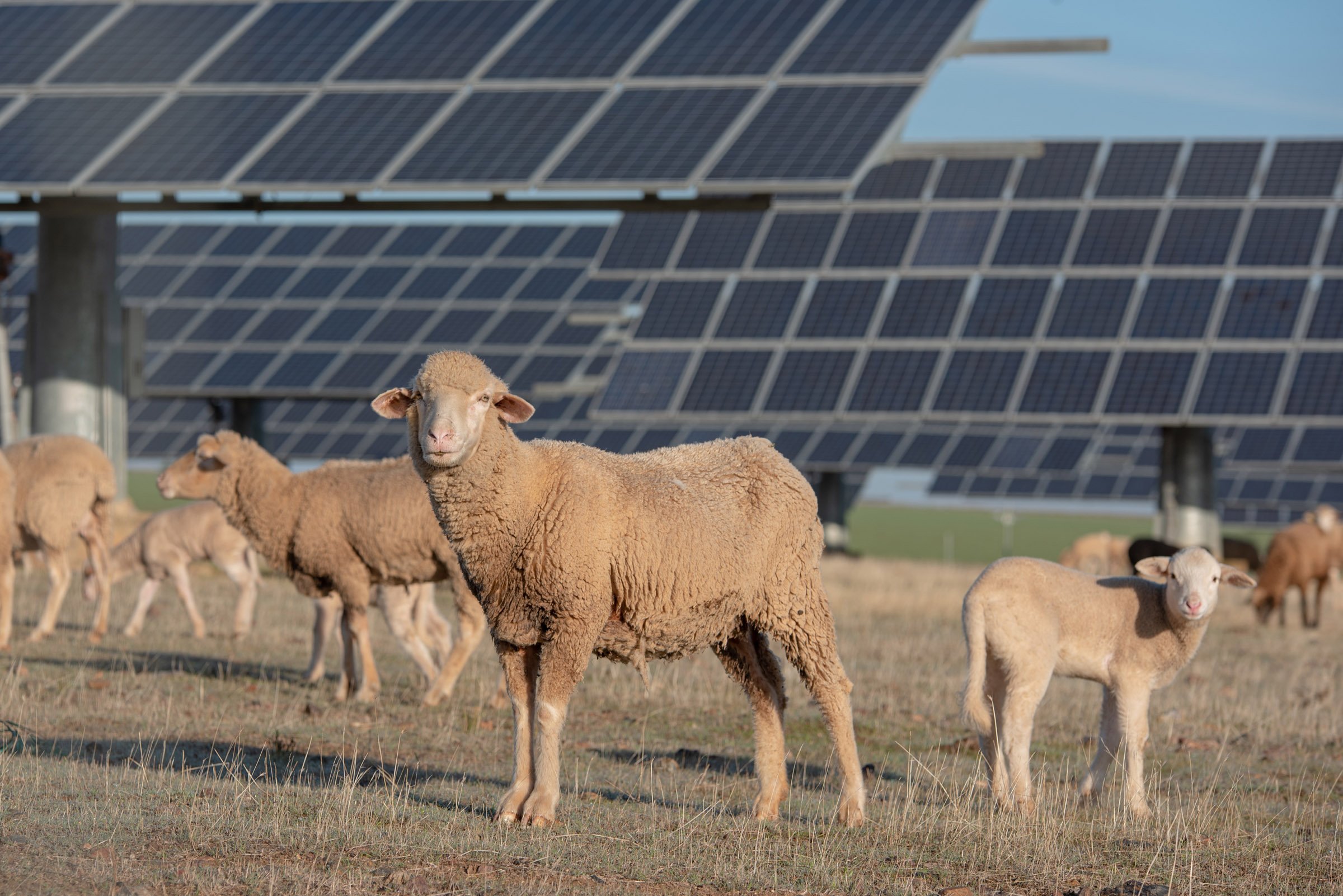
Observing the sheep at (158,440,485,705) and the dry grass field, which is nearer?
the dry grass field

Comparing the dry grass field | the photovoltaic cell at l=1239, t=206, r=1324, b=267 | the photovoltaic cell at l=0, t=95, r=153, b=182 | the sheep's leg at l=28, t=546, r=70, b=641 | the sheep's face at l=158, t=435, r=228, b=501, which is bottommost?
the dry grass field

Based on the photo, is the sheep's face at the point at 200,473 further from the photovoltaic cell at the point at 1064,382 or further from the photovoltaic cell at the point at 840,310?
the photovoltaic cell at the point at 840,310

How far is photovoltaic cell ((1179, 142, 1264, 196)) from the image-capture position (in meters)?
26.2

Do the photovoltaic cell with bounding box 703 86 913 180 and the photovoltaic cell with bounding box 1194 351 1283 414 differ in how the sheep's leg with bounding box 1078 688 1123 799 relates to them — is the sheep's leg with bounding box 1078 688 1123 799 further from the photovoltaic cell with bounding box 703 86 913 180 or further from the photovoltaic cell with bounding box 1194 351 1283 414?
the photovoltaic cell with bounding box 1194 351 1283 414

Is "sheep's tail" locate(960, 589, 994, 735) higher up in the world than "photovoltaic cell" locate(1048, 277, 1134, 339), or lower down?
lower down

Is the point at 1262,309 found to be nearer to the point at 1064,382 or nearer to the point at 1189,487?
the point at 1189,487

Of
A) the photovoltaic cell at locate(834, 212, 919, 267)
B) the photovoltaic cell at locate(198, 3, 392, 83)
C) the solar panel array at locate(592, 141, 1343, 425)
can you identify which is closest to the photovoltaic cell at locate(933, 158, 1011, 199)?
the solar panel array at locate(592, 141, 1343, 425)

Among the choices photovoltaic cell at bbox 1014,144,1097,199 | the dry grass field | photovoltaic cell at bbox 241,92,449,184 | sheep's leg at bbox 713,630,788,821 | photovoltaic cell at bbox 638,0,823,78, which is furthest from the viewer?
photovoltaic cell at bbox 1014,144,1097,199

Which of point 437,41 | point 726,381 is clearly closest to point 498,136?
point 437,41

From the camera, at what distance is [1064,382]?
76.4 ft

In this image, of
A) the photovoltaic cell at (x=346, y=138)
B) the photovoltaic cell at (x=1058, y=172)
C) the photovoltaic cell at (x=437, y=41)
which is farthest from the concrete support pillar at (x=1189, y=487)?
the photovoltaic cell at (x=346, y=138)

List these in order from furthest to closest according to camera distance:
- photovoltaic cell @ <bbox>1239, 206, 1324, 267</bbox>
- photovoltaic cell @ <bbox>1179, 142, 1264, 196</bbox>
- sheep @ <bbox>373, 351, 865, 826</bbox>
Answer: photovoltaic cell @ <bbox>1179, 142, 1264, 196</bbox> → photovoltaic cell @ <bbox>1239, 206, 1324, 267</bbox> → sheep @ <bbox>373, 351, 865, 826</bbox>

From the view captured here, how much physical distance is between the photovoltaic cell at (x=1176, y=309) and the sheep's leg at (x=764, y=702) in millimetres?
17405

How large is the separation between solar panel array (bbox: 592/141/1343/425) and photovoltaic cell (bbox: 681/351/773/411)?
0.04 metres
